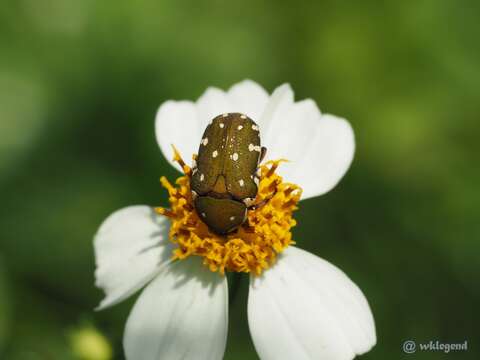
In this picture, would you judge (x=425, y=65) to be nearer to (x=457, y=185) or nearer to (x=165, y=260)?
(x=457, y=185)

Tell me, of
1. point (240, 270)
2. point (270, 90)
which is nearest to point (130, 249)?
point (240, 270)

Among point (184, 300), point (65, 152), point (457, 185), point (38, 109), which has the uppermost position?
point (38, 109)

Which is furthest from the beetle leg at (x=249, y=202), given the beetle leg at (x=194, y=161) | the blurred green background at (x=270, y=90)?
the blurred green background at (x=270, y=90)

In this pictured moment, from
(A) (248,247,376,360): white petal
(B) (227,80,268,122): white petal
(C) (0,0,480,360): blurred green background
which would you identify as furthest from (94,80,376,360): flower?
(C) (0,0,480,360): blurred green background

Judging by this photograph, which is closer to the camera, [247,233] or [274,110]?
[247,233]

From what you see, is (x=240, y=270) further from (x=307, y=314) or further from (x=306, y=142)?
(x=306, y=142)

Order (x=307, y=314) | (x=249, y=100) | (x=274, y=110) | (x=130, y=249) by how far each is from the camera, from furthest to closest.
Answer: (x=249, y=100) < (x=274, y=110) < (x=130, y=249) < (x=307, y=314)

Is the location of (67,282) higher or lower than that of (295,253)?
lower

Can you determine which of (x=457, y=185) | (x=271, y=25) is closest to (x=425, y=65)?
(x=457, y=185)
